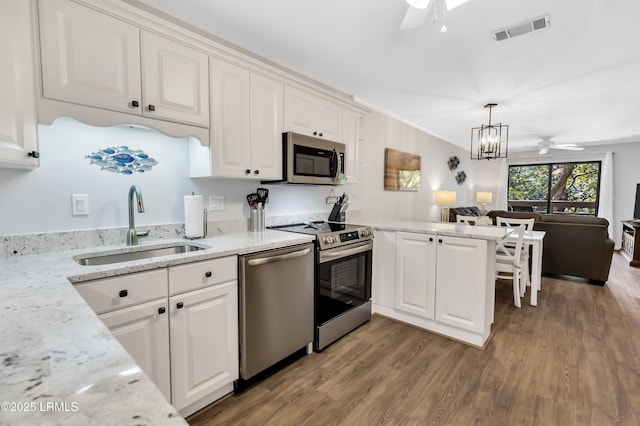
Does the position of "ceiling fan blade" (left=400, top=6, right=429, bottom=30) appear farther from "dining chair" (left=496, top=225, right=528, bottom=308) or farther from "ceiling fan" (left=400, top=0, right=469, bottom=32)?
"dining chair" (left=496, top=225, right=528, bottom=308)

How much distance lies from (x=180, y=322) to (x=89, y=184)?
3.25 ft

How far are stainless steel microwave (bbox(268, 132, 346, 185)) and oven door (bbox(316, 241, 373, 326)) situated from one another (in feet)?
2.17

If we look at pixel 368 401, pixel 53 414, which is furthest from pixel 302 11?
pixel 368 401

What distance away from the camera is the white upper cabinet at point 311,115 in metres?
2.48

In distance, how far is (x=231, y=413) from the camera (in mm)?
1664

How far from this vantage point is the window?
280 inches

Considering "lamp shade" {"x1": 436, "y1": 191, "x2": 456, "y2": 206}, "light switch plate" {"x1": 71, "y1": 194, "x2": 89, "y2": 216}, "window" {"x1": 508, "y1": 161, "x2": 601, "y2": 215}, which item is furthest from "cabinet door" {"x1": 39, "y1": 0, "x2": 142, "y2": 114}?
"window" {"x1": 508, "y1": 161, "x2": 601, "y2": 215}

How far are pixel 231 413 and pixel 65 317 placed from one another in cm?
Answer: 125

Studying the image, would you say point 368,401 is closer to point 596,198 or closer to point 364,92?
point 364,92

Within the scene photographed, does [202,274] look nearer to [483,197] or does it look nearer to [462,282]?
[462,282]

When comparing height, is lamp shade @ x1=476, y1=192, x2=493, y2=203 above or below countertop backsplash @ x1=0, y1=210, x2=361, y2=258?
above

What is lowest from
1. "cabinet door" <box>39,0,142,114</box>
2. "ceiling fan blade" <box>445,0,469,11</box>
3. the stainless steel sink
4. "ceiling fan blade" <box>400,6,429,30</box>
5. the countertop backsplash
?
the stainless steel sink

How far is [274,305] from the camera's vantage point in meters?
1.93

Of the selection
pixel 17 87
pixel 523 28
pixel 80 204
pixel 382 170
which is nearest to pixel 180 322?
pixel 80 204
